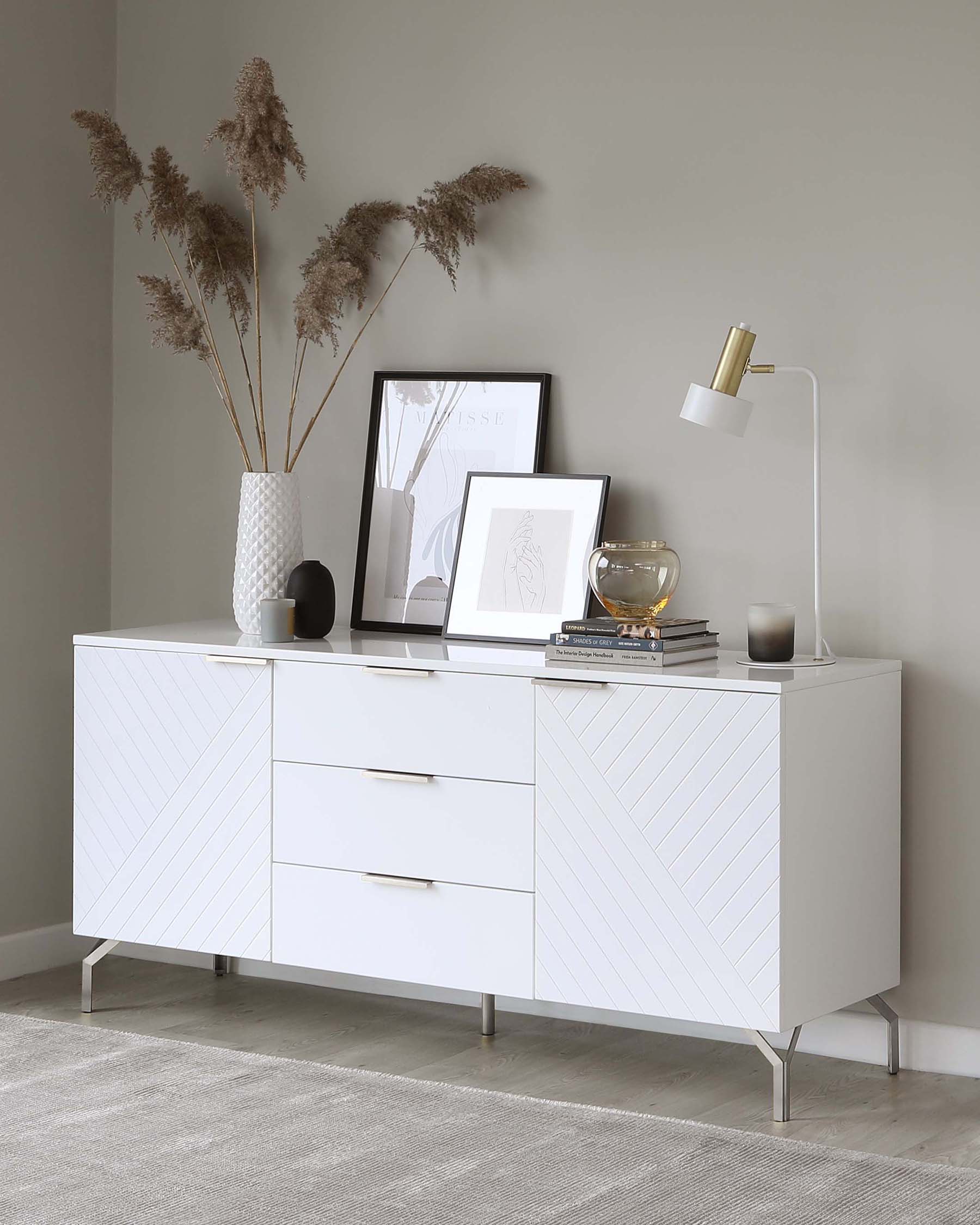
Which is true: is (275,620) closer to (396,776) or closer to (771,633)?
(396,776)

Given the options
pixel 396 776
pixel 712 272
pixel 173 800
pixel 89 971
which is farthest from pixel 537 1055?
pixel 712 272

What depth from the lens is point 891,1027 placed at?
2994mm

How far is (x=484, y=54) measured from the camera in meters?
3.41

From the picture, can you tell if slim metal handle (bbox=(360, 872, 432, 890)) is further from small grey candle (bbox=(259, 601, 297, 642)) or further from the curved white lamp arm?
the curved white lamp arm

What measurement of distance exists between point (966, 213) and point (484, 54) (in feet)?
3.64

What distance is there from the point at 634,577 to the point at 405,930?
0.79m

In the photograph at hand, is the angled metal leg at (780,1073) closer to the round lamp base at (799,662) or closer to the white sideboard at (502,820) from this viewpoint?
the white sideboard at (502,820)

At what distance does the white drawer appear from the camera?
9.55 ft

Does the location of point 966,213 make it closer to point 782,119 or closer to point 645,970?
point 782,119

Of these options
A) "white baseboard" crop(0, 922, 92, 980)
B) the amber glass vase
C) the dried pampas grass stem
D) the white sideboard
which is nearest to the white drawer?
the white sideboard

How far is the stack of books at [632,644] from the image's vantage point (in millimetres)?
2805

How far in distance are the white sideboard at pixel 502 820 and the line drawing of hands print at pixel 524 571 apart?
113 millimetres

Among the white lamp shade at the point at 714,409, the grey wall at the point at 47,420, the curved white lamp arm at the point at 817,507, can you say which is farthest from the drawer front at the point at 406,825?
the grey wall at the point at 47,420

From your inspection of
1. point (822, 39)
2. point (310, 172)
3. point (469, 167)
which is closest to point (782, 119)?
point (822, 39)
